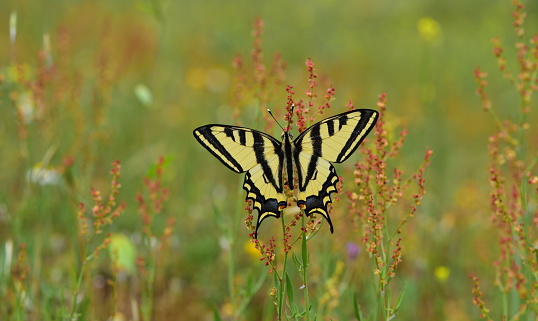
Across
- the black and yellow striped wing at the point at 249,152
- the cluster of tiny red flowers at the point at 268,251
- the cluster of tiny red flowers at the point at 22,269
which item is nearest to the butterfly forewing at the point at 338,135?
the black and yellow striped wing at the point at 249,152

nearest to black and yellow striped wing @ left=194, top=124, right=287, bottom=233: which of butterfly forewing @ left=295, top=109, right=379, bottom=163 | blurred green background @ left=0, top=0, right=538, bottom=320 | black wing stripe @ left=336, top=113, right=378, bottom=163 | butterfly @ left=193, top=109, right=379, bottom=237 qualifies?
butterfly @ left=193, top=109, right=379, bottom=237

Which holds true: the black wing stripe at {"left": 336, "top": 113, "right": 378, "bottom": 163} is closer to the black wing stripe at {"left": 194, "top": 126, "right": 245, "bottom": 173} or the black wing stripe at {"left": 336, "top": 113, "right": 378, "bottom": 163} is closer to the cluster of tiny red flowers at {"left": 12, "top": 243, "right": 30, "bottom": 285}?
the black wing stripe at {"left": 194, "top": 126, "right": 245, "bottom": 173}

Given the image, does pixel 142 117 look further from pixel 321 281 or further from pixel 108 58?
pixel 321 281

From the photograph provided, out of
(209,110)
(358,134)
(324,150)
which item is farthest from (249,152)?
(209,110)

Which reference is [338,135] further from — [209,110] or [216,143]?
[209,110]

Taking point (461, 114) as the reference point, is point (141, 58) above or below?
above

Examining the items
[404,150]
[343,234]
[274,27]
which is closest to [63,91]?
[343,234]

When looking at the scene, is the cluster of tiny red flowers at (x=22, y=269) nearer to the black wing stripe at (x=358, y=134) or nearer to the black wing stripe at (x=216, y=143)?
the black wing stripe at (x=216, y=143)
